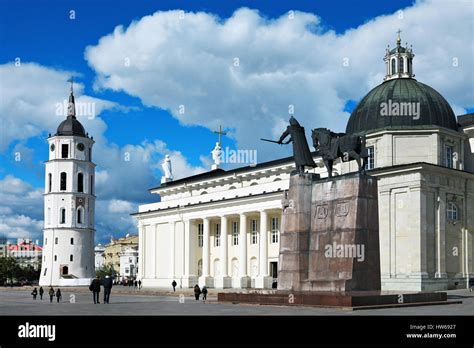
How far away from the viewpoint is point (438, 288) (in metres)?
55.0

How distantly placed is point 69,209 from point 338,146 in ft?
256

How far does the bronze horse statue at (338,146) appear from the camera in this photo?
31.5m

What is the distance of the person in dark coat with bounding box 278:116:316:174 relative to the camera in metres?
33.2

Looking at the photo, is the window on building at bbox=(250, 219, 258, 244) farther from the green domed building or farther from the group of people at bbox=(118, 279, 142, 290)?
the green domed building

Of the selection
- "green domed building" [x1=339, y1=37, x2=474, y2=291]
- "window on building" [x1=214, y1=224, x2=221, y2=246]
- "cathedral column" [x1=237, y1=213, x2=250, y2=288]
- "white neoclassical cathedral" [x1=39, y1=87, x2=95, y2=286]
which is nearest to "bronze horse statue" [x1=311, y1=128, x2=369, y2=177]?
"green domed building" [x1=339, y1=37, x2=474, y2=291]

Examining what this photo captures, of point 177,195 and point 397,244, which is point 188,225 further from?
point 397,244

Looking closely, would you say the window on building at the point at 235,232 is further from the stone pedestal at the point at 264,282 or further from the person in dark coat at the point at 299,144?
the person in dark coat at the point at 299,144

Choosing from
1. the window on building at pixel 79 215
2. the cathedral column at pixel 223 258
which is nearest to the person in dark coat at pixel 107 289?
the cathedral column at pixel 223 258

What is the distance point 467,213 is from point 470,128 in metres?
7.66

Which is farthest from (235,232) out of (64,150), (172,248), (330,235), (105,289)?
(330,235)

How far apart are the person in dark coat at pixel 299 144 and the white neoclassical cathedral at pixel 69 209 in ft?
243

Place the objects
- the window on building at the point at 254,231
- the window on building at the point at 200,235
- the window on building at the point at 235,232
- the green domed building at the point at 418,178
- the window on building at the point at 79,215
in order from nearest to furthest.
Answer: the green domed building at the point at 418,178
the window on building at the point at 254,231
the window on building at the point at 235,232
the window on building at the point at 200,235
the window on building at the point at 79,215

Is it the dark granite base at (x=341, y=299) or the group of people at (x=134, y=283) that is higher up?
the dark granite base at (x=341, y=299)
